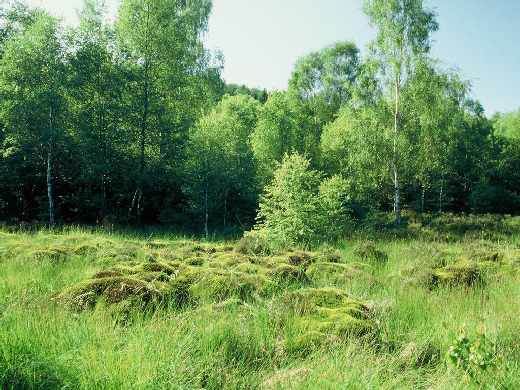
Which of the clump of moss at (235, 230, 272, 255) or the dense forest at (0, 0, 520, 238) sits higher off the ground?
the dense forest at (0, 0, 520, 238)

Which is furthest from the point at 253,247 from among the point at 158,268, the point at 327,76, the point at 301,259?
the point at 327,76

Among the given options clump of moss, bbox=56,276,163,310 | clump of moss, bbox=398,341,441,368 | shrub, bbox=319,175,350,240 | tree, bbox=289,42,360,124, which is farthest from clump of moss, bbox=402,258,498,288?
tree, bbox=289,42,360,124

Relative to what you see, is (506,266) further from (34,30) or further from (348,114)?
(34,30)

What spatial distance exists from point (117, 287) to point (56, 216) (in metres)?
17.2

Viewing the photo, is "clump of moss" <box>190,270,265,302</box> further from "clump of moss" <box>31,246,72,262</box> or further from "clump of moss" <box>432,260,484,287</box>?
"clump of moss" <box>31,246,72,262</box>

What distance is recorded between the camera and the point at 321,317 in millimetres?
3928

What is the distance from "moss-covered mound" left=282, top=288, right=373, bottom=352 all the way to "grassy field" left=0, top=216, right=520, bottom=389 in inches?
0.5

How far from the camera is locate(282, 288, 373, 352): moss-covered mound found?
3422mm

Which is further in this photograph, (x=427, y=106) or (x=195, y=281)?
(x=427, y=106)

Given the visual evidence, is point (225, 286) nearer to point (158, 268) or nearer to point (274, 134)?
point (158, 268)

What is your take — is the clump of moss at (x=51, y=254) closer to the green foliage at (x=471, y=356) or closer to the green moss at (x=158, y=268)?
the green moss at (x=158, y=268)

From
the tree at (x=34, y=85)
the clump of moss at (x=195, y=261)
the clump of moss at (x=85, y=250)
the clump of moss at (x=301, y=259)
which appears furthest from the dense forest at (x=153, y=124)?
the clump of moss at (x=195, y=261)

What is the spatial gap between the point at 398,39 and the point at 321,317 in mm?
19660

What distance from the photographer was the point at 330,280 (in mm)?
5820
